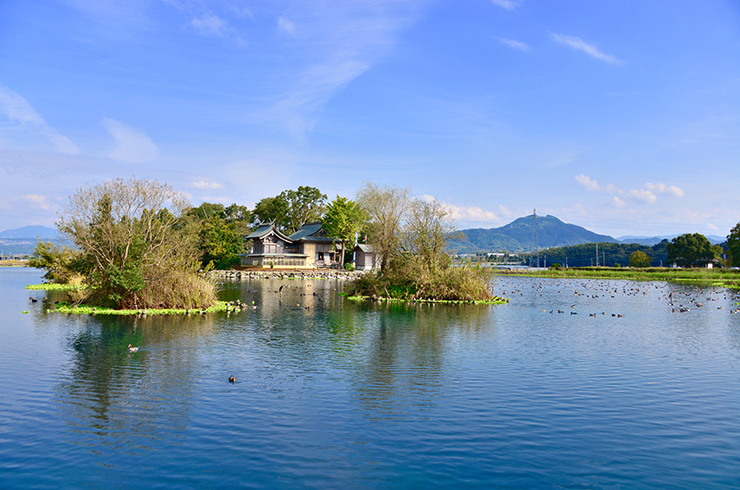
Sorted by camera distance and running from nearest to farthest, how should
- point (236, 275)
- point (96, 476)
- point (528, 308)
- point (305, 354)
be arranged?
point (96, 476) → point (305, 354) → point (528, 308) → point (236, 275)

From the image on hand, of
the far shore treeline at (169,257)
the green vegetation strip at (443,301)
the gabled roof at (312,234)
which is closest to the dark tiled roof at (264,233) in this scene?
the gabled roof at (312,234)

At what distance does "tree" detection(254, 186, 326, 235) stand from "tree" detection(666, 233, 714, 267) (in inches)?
2964

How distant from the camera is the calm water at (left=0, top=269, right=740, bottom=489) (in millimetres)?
8234

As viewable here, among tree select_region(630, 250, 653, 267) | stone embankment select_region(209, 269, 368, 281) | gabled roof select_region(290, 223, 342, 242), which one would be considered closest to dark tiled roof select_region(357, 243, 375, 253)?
stone embankment select_region(209, 269, 368, 281)

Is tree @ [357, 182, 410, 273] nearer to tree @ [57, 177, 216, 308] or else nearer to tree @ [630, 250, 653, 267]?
tree @ [57, 177, 216, 308]

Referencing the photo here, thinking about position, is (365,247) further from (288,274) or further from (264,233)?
(264,233)

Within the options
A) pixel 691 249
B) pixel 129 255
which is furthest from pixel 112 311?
pixel 691 249

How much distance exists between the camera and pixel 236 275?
2776 inches

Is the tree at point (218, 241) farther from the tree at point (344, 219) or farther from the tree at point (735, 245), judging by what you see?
the tree at point (735, 245)

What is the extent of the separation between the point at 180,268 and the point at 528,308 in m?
24.5

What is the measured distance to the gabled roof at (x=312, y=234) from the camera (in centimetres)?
8544

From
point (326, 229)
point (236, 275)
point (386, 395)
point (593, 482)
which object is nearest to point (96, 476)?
point (386, 395)

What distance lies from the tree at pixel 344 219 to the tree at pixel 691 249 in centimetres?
6789

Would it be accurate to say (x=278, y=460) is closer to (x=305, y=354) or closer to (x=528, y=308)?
(x=305, y=354)
